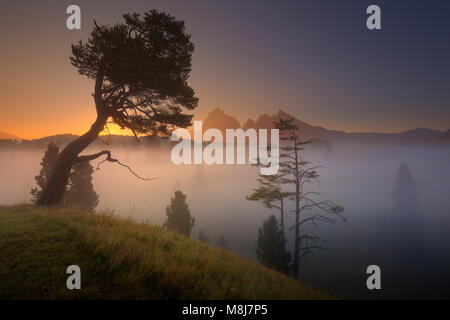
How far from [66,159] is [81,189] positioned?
38.2 feet

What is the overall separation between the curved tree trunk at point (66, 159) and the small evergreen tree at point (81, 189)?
9.98 metres

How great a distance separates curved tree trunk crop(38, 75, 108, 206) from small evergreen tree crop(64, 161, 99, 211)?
998 centimetres

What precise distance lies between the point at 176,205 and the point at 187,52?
73.2 ft

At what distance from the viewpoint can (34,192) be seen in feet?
56.7

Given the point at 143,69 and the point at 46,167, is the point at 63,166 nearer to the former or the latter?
the point at 143,69

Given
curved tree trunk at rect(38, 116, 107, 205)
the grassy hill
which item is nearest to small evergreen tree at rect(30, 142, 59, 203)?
curved tree trunk at rect(38, 116, 107, 205)

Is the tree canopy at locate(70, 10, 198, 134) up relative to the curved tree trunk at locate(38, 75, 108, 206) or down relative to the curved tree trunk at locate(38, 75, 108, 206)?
up

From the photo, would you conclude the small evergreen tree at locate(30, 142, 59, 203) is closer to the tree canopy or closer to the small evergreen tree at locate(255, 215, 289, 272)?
the tree canopy

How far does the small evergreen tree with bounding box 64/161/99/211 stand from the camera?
58.7 ft

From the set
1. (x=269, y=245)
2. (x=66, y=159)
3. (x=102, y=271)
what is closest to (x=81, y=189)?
(x=66, y=159)

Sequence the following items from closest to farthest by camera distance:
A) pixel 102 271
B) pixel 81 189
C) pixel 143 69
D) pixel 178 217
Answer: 1. pixel 102 271
2. pixel 143 69
3. pixel 81 189
4. pixel 178 217

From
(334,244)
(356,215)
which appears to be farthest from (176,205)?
(356,215)

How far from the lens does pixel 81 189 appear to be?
60.2ft

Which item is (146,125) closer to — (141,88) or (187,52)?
(141,88)
